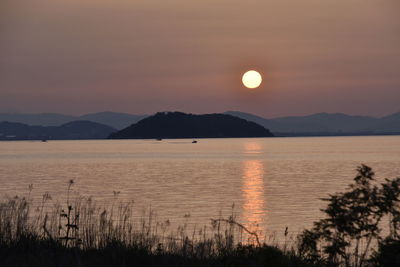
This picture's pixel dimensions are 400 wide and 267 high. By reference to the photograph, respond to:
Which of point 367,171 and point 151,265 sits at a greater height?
point 367,171

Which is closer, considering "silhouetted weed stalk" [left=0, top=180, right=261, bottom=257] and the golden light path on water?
"silhouetted weed stalk" [left=0, top=180, right=261, bottom=257]

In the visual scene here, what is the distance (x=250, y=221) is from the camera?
45.4m

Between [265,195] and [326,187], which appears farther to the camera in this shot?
[326,187]

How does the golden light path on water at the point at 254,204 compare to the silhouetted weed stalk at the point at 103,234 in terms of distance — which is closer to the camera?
the silhouetted weed stalk at the point at 103,234

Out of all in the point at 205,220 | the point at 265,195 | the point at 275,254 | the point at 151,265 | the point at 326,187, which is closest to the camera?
the point at 275,254

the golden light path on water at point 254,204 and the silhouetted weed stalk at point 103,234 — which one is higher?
the silhouetted weed stalk at point 103,234

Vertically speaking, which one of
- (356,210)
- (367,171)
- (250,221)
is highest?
(367,171)

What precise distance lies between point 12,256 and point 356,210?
854 cm

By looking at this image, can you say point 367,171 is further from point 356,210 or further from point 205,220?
point 205,220

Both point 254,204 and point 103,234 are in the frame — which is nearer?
point 103,234

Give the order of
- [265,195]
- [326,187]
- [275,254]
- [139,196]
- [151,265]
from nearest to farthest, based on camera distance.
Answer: [275,254] < [151,265] < [139,196] < [265,195] < [326,187]

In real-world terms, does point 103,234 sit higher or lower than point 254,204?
higher

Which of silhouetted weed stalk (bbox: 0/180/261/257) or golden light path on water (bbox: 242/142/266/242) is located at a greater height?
silhouetted weed stalk (bbox: 0/180/261/257)

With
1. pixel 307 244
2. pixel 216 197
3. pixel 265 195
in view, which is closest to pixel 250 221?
pixel 216 197
